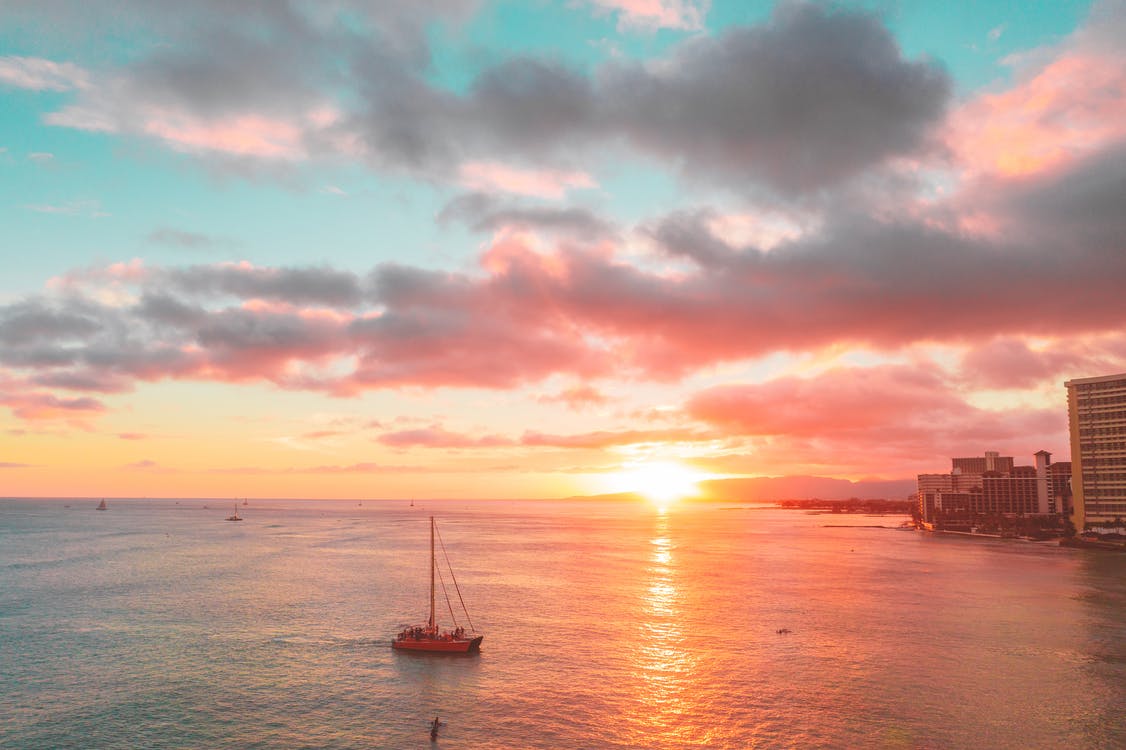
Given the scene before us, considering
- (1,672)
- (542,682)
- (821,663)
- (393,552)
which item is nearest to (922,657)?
(821,663)

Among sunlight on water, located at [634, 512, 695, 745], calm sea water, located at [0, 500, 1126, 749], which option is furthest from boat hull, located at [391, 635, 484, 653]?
sunlight on water, located at [634, 512, 695, 745]

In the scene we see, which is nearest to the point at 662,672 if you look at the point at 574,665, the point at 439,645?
the point at 574,665

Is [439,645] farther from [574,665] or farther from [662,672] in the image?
[662,672]

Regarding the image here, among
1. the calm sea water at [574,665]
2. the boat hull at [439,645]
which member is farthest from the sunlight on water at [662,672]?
the boat hull at [439,645]

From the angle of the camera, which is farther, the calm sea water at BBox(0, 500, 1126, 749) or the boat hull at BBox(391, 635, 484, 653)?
the boat hull at BBox(391, 635, 484, 653)

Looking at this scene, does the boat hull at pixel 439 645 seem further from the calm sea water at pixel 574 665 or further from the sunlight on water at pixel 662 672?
the sunlight on water at pixel 662 672

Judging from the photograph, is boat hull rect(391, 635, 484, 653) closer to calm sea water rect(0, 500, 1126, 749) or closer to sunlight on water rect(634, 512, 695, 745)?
calm sea water rect(0, 500, 1126, 749)

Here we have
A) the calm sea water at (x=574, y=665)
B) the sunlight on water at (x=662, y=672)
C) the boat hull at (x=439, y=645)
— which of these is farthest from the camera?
the boat hull at (x=439, y=645)
